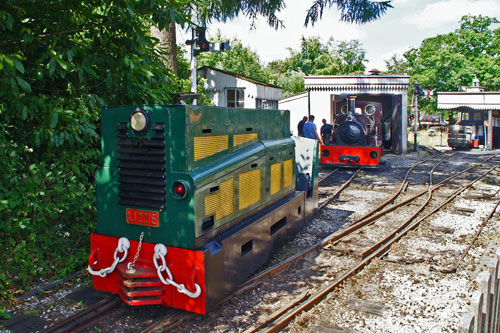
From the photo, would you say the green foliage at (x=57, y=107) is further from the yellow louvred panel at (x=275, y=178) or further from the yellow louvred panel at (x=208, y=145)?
the yellow louvred panel at (x=275, y=178)

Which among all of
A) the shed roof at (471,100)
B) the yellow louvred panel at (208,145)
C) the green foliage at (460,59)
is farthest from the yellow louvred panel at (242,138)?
the green foliage at (460,59)

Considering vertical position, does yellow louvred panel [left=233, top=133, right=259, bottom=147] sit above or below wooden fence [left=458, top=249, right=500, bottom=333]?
above

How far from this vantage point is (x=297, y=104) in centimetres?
2345

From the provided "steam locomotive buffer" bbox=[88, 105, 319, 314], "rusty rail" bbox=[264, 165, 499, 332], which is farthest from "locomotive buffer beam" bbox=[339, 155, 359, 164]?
"steam locomotive buffer" bbox=[88, 105, 319, 314]

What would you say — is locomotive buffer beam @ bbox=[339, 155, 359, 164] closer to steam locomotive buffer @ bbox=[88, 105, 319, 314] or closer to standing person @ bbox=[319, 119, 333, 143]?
standing person @ bbox=[319, 119, 333, 143]

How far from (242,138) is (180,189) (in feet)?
4.59

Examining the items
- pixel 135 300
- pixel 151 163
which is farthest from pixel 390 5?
pixel 135 300

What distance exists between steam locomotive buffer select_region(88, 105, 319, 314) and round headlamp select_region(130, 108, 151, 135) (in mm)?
10

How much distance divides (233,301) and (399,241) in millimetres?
3633

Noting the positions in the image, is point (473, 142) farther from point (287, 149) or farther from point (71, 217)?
point (71, 217)

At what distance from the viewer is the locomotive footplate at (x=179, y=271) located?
426 centimetres

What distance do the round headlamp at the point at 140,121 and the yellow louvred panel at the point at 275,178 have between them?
239 centimetres

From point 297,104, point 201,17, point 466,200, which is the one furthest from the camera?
point 297,104

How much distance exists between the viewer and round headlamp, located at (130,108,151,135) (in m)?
4.33
